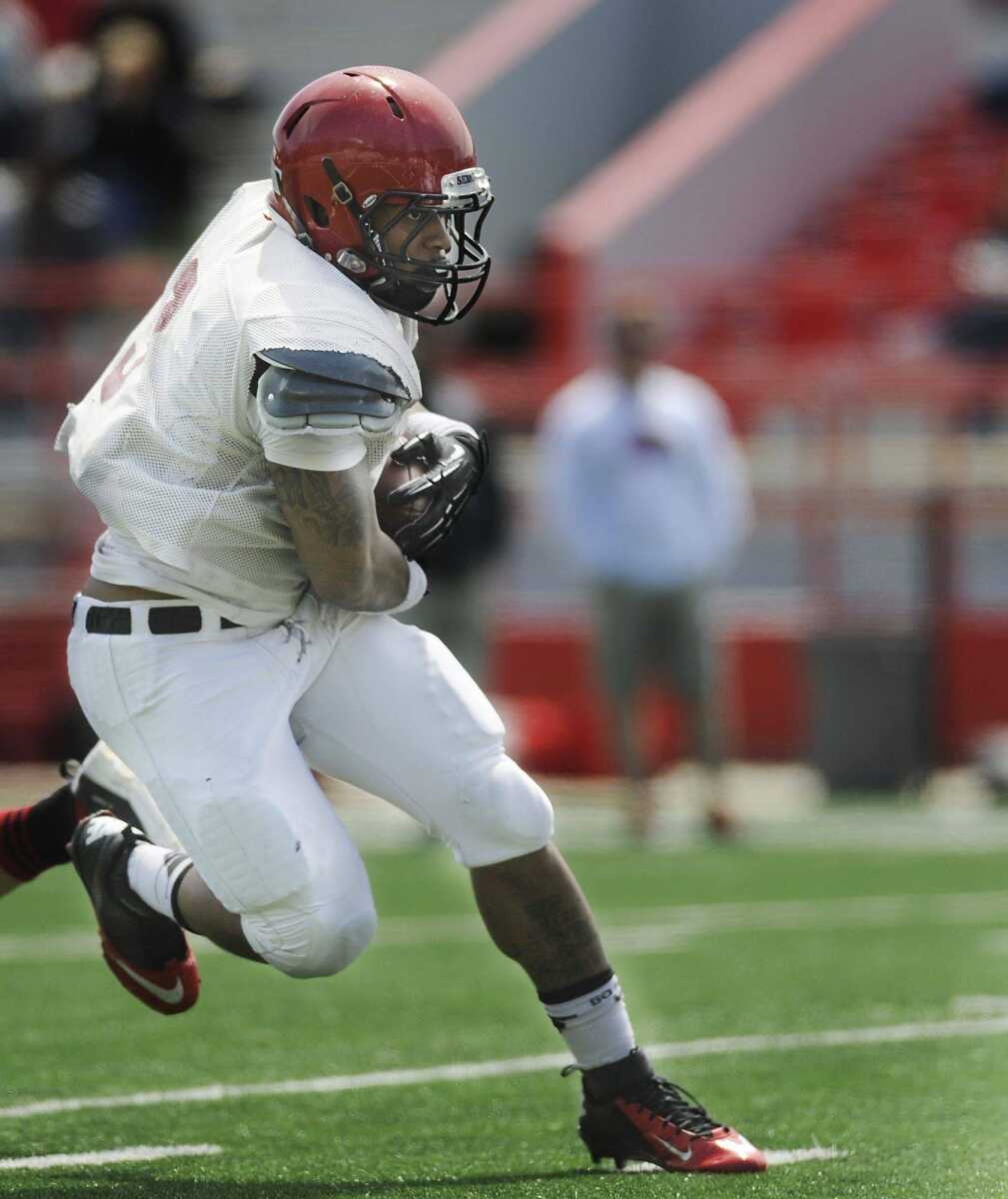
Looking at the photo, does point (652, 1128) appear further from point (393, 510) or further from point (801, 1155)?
point (393, 510)

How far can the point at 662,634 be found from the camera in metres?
9.00

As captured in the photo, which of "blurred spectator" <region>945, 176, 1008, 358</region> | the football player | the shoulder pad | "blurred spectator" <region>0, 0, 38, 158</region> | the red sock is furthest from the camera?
"blurred spectator" <region>0, 0, 38, 158</region>

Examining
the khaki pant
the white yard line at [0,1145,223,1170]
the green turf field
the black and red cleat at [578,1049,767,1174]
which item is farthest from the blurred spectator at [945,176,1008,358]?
the white yard line at [0,1145,223,1170]

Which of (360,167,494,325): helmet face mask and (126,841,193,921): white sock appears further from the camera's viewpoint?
(126,841,193,921): white sock

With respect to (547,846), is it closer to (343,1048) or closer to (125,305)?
(343,1048)

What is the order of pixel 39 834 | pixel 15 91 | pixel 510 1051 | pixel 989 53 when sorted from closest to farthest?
pixel 39 834, pixel 510 1051, pixel 15 91, pixel 989 53

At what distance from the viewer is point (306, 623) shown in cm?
375

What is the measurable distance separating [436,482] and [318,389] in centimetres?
43

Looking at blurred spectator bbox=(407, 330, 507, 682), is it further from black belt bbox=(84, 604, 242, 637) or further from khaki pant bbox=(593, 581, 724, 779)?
black belt bbox=(84, 604, 242, 637)

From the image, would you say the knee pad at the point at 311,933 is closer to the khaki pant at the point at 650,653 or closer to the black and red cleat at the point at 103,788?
the black and red cleat at the point at 103,788

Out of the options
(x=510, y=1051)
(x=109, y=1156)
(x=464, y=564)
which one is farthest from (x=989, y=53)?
(x=109, y=1156)

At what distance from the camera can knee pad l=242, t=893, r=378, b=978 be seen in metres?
3.57

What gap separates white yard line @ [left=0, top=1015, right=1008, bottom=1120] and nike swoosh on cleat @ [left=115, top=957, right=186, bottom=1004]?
372 millimetres

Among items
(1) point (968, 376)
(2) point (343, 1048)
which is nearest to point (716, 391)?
(1) point (968, 376)
